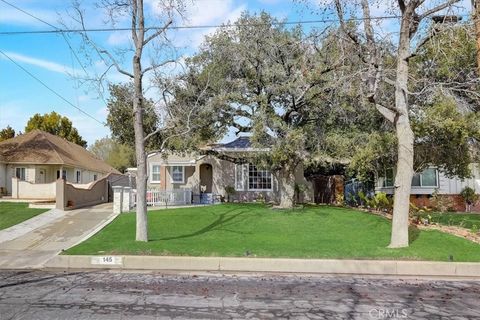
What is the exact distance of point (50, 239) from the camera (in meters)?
15.0

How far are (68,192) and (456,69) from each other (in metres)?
19.5

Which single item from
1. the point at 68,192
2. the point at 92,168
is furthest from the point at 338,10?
the point at 92,168

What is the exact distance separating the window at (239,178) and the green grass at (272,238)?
809 cm

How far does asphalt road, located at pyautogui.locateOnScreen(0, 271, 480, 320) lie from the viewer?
22.5ft

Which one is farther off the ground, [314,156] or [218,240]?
[314,156]

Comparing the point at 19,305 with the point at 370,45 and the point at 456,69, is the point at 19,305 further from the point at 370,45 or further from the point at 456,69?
the point at 456,69

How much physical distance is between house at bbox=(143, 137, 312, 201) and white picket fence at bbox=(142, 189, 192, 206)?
1491 mm

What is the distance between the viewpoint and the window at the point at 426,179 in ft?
84.6


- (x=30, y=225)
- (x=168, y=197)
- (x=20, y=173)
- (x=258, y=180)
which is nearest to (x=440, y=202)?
(x=258, y=180)

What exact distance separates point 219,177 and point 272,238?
572 inches

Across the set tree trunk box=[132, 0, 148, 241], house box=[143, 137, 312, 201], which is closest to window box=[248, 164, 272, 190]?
Result: house box=[143, 137, 312, 201]

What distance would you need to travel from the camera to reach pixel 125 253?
11.9 metres

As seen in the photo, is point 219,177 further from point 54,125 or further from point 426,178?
point 54,125

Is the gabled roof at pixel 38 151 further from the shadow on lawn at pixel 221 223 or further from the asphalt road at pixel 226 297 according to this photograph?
the asphalt road at pixel 226 297
